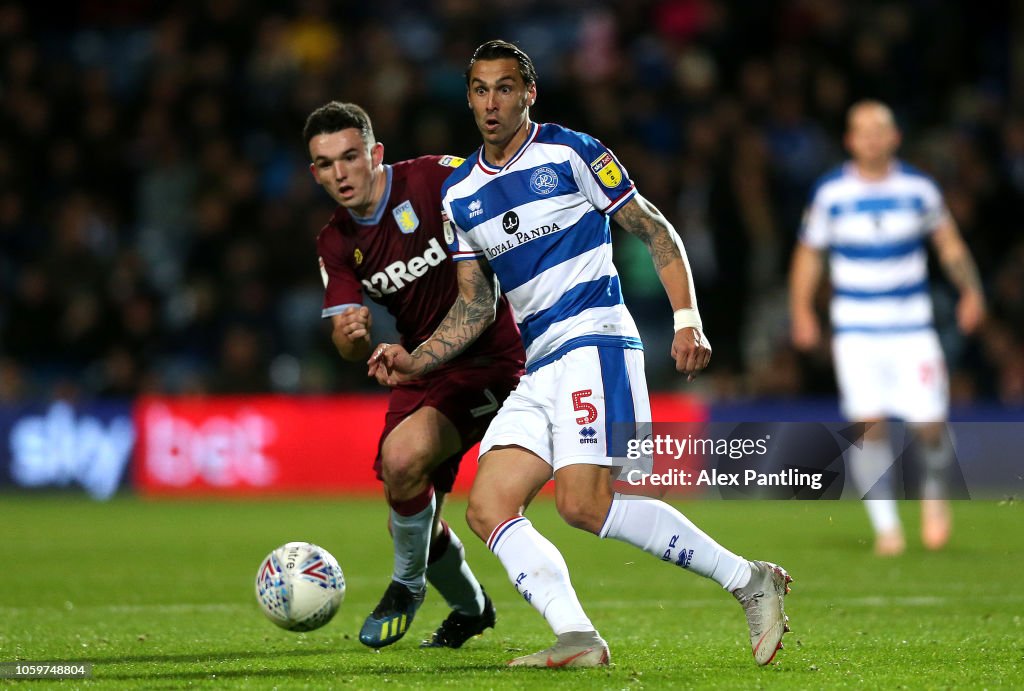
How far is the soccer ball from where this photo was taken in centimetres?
551

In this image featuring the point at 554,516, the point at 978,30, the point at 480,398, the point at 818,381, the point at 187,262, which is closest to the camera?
the point at 480,398

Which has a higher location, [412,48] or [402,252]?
[412,48]

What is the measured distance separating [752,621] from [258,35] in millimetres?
13105

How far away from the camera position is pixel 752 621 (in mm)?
4934

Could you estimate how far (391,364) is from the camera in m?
5.27

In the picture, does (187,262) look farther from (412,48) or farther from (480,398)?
(480,398)

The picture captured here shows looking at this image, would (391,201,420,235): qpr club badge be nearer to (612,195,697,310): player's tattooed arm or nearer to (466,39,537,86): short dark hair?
(466,39,537,86): short dark hair

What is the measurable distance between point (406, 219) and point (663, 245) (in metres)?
1.26

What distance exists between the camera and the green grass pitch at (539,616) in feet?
16.1

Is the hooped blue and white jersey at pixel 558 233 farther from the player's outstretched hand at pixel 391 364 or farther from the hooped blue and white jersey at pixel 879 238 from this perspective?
the hooped blue and white jersey at pixel 879 238

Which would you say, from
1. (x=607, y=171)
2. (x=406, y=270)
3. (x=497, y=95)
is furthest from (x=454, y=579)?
(x=497, y=95)

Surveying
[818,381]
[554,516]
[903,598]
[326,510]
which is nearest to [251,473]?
[326,510]

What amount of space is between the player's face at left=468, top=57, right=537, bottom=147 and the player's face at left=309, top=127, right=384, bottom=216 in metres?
0.79

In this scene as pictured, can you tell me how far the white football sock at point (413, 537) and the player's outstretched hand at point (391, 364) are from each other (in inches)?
25.2
